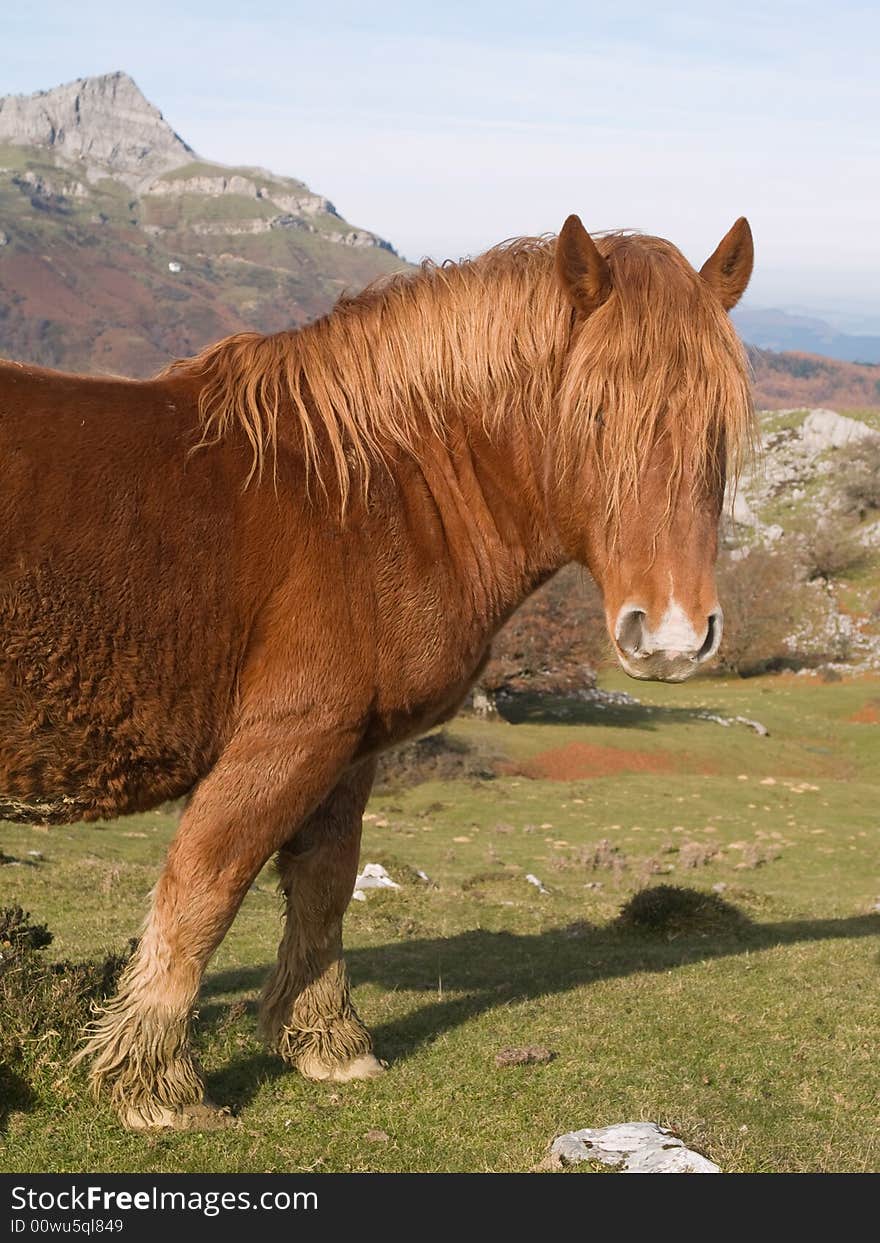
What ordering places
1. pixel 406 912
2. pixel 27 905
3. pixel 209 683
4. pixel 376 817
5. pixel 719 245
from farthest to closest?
pixel 376 817
pixel 406 912
pixel 27 905
pixel 719 245
pixel 209 683

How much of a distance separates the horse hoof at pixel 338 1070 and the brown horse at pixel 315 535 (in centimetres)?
73

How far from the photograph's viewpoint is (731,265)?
14.6 ft

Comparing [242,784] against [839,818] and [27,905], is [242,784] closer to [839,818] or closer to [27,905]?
[27,905]

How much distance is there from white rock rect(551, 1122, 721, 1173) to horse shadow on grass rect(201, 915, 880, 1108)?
5.01 ft

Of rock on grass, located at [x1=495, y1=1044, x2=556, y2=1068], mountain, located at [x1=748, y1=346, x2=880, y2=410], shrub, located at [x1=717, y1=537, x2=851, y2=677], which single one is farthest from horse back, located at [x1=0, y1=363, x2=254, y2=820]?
mountain, located at [x1=748, y1=346, x2=880, y2=410]

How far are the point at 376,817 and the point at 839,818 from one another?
31.1 ft

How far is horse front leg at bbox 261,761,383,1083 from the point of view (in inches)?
200

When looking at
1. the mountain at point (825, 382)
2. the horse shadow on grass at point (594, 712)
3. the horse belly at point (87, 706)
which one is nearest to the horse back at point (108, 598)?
the horse belly at point (87, 706)

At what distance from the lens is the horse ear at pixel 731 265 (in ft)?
14.4

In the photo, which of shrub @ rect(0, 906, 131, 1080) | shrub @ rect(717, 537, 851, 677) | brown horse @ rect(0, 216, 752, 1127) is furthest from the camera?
shrub @ rect(717, 537, 851, 677)

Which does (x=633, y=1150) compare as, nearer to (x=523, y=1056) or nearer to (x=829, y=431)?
(x=523, y=1056)

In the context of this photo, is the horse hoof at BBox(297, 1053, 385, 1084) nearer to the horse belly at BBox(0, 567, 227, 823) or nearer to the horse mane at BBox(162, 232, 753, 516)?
the horse belly at BBox(0, 567, 227, 823)

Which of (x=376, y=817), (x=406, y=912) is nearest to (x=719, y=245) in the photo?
(x=406, y=912)

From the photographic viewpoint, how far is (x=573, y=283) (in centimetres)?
424
